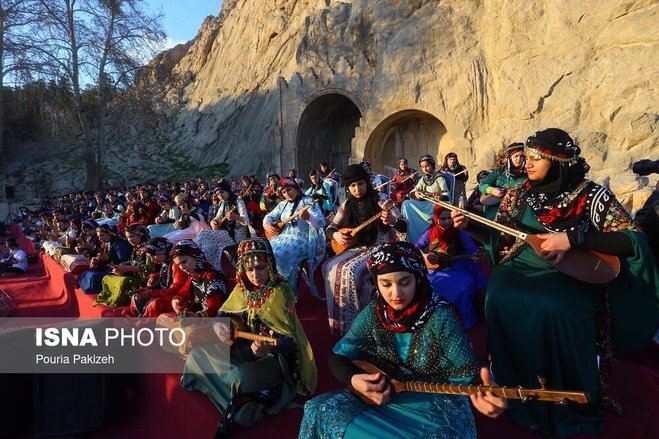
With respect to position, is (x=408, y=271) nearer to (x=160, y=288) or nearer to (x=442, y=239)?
(x=442, y=239)

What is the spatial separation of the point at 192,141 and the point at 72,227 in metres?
22.5

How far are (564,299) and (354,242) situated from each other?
7.28 feet

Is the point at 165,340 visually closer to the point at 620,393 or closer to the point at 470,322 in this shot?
the point at 470,322

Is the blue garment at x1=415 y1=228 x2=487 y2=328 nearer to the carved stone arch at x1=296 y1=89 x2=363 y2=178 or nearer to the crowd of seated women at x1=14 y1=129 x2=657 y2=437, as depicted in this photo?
the crowd of seated women at x1=14 y1=129 x2=657 y2=437

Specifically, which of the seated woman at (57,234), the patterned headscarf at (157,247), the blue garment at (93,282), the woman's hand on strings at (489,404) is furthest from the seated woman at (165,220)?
the woman's hand on strings at (489,404)

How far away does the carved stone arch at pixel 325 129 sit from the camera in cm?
1867

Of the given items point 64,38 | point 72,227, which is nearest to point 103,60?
point 64,38

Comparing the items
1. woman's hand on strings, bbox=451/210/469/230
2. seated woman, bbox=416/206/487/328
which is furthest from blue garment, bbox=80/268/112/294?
woman's hand on strings, bbox=451/210/469/230

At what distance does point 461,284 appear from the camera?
4059mm

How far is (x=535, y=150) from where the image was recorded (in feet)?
8.57

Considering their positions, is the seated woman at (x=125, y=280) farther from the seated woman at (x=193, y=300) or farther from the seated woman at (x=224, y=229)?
the seated woman at (x=193, y=300)

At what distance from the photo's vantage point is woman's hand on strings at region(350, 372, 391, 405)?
1.96 metres

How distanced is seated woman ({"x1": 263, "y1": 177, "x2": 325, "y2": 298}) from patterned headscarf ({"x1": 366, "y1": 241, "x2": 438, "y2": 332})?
9.43ft

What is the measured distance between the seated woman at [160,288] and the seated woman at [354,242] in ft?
4.72
